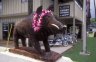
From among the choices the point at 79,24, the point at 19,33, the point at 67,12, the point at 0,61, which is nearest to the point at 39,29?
the point at 19,33

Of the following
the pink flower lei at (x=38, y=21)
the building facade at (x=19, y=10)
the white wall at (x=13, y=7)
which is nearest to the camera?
the pink flower lei at (x=38, y=21)

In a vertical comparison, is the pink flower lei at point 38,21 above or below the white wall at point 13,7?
below

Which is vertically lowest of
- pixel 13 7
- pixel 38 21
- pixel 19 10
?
pixel 38 21

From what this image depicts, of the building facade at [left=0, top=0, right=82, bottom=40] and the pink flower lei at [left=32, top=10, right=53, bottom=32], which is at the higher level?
the building facade at [left=0, top=0, right=82, bottom=40]

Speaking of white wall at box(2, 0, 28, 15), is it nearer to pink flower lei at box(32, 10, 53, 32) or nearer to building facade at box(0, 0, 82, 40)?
building facade at box(0, 0, 82, 40)


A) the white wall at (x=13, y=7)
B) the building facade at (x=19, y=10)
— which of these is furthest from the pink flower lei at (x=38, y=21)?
the white wall at (x=13, y=7)

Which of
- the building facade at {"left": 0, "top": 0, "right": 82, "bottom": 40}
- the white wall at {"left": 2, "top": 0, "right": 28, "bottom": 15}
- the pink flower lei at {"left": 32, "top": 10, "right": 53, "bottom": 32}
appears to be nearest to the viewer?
the pink flower lei at {"left": 32, "top": 10, "right": 53, "bottom": 32}

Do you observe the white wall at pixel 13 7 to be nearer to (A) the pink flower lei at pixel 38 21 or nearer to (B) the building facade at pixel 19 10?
(B) the building facade at pixel 19 10

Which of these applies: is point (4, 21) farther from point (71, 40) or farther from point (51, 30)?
point (51, 30)

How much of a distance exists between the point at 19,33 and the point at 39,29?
0.88 meters

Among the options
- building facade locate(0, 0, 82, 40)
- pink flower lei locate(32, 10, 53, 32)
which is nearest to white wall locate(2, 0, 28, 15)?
building facade locate(0, 0, 82, 40)

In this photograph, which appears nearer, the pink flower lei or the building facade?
the pink flower lei

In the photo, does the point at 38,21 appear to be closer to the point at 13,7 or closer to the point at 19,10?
the point at 19,10

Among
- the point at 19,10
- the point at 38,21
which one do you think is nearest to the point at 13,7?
the point at 19,10
